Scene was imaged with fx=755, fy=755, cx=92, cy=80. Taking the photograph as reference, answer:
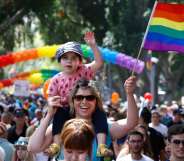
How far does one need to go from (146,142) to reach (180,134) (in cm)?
281

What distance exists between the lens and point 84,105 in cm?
593

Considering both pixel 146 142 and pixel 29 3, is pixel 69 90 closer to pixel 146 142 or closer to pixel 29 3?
pixel 146 142

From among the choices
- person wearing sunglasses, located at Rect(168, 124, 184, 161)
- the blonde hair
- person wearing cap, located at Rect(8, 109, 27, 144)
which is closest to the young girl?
person wearing sunglasses, located at Rect(168, 124, 184, 161)

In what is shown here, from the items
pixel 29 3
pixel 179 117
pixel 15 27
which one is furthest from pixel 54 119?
pixel 15 27

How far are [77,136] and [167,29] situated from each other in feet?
13.3

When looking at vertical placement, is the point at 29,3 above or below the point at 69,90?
above

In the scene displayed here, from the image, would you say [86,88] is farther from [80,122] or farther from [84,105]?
[80,122]

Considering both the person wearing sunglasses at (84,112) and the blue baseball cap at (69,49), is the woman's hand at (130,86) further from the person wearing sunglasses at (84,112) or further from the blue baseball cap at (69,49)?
the blue baseball cap at (69,49)

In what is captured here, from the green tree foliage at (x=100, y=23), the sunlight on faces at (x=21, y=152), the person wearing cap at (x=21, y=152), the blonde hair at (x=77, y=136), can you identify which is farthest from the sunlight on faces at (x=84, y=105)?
the green tree foliage at (x=100, y=23)

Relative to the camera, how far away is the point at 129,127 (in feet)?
20.2

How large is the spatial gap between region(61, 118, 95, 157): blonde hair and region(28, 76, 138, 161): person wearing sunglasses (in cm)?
122

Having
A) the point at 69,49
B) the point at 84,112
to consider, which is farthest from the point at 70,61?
the point at 84,112

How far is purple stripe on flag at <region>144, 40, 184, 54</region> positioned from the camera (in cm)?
816

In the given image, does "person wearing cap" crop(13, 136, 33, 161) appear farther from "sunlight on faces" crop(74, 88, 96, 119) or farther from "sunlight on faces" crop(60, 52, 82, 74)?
"sunlight on faces" crop(74, 88, 96, 119)
